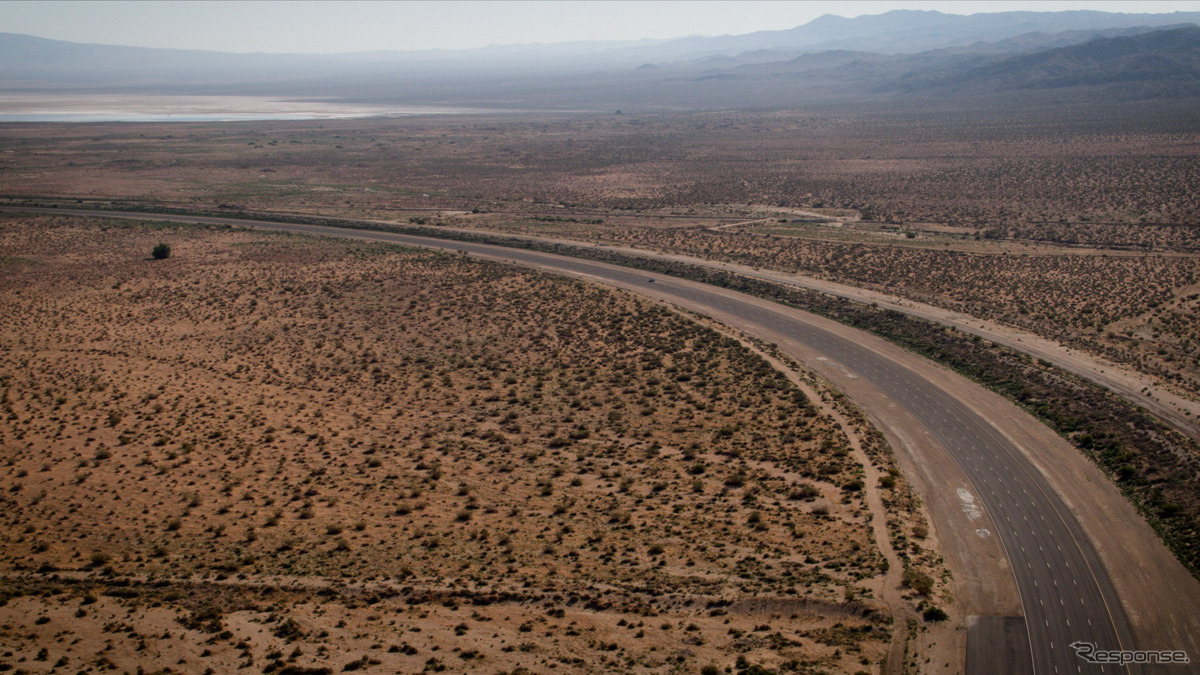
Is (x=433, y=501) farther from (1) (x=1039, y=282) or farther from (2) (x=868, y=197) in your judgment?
(2) (x=868, y=197)

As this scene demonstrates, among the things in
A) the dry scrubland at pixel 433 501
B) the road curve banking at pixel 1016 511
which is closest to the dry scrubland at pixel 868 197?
the road curve banking at pixel 1016 511

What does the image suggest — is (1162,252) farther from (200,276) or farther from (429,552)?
(200,276)

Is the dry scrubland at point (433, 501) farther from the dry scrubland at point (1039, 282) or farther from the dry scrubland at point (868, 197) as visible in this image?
the dry scrubland at point (868, 197)

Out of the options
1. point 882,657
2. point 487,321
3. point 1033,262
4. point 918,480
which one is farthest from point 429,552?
point 1033,262

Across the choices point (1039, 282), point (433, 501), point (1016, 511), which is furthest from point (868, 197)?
point (433, 501)

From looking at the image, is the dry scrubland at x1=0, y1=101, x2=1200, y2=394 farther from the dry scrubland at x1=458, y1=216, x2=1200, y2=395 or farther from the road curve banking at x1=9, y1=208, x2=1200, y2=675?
the road curve banking at x1=9, y1=208, x2=1200, y2=675
